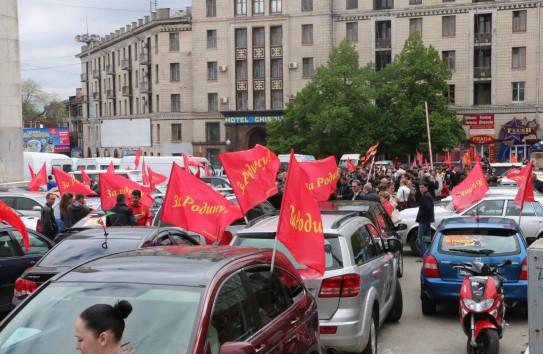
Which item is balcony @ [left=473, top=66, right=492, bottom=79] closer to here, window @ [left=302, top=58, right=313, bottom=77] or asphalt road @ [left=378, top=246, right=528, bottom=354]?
window @ [left=302, top=58, right=313, bottom=77]

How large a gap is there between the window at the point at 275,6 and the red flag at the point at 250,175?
52.7 metres

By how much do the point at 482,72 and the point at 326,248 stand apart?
54112 mm

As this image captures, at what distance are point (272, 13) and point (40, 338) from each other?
60.7 meters

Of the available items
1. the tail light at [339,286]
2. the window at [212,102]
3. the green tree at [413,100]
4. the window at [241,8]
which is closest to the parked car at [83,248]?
the tail light at [339,286]

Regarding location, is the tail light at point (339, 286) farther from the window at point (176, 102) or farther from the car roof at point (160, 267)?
the window at point (176, 102)

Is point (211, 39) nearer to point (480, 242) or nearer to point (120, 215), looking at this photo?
point (120, 215)

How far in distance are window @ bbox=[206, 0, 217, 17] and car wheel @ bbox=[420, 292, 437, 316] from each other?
185 ft

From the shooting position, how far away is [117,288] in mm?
4742

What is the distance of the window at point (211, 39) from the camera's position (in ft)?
214

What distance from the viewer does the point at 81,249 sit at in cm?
955

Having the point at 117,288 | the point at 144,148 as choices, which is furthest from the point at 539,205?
the point at 144,148

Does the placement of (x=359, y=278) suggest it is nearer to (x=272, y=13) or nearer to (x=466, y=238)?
(x=466, y=238)

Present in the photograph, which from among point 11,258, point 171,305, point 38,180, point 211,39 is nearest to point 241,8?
point 211,39

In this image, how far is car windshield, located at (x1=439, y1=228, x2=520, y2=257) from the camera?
10.4m
